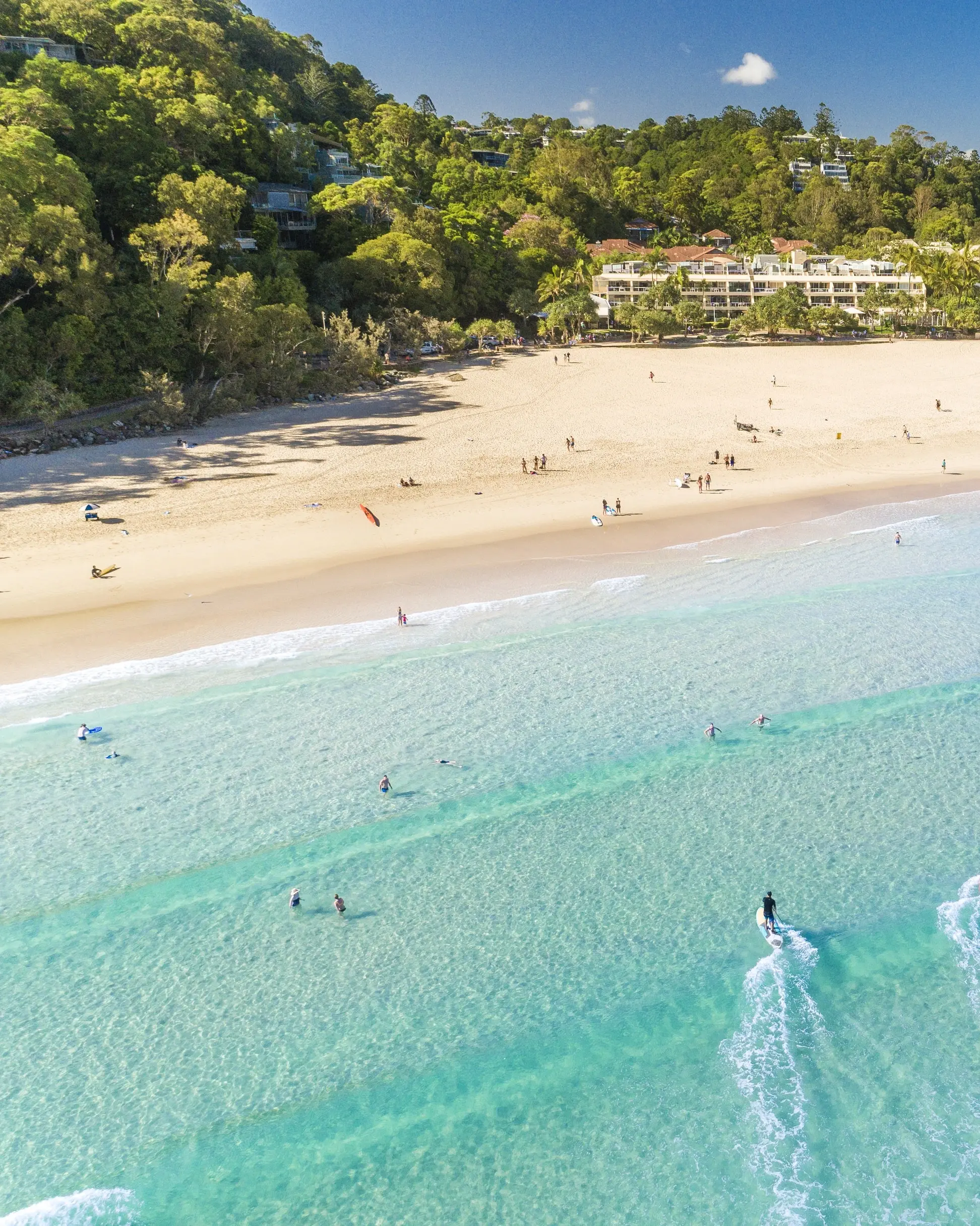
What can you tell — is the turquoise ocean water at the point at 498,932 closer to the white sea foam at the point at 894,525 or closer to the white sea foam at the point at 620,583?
the white sea foam at the point at 620,583

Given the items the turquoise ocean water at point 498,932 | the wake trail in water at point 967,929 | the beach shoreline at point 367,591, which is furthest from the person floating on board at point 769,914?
the beach shoreline at point 367,591

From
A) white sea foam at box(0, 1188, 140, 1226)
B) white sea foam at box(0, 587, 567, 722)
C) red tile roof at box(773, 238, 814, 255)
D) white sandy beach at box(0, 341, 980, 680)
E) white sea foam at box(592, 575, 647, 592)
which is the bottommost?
white sea foam at box(0, 1188, 140, 1226)

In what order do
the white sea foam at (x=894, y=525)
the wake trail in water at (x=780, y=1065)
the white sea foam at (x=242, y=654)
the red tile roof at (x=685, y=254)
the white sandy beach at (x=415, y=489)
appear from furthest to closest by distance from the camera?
the red tile roof at (x=685, y=254)
the white sea foam at (x=894, y=525)
the white sandy beach at (x=415, y=489)
the white sea foam at (x=242, y=654)
the wake trail in water at (x=780, y=1065)

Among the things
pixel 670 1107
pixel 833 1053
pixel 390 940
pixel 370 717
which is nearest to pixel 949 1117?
pixel 833 1053

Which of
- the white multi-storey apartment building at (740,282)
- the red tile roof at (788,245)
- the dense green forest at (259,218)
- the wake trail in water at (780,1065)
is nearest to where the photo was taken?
the wake trail in water at (780,1065)

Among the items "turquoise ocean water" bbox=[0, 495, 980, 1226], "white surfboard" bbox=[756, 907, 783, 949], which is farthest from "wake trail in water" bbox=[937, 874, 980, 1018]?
"white surfboard" bbox=[756, 907, 783, 949]

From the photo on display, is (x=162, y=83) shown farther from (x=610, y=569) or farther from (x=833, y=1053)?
(x=833, y=1053)

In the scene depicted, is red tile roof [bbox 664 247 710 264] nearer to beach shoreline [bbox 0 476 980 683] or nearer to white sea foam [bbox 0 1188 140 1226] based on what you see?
beach shoreline [bbox 0 476 980 683]
